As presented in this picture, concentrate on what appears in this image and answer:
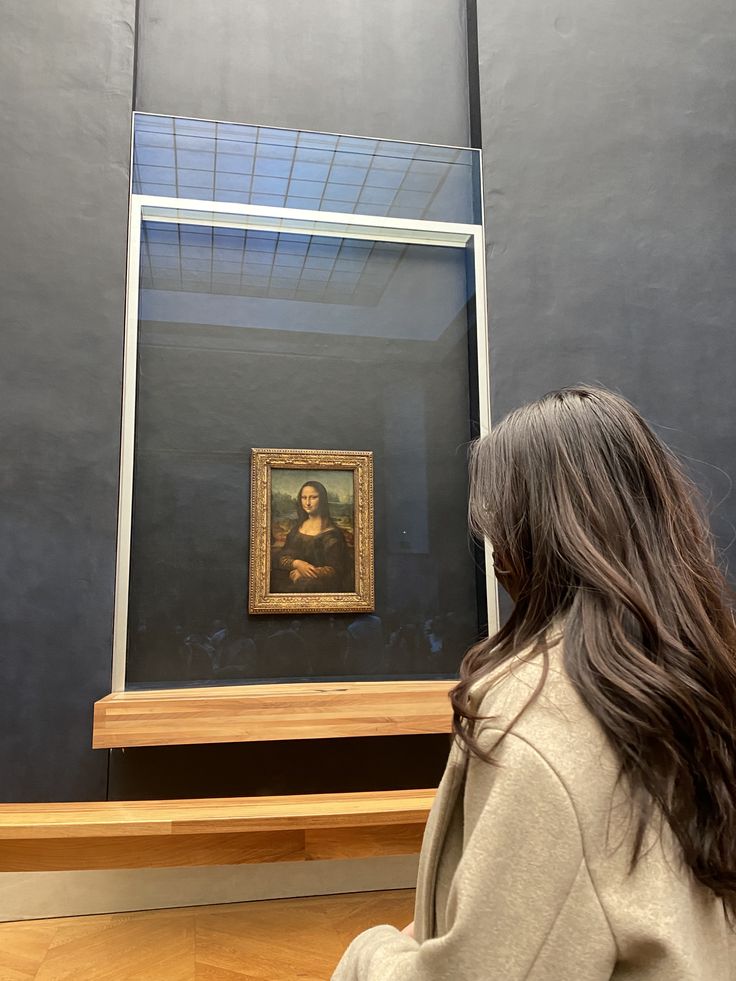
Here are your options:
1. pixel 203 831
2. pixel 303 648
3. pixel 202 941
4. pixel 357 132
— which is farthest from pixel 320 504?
pixel 357 132

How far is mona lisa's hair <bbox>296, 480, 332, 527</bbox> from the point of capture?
14.4 ft

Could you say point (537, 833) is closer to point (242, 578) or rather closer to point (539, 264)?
point (242, 578)

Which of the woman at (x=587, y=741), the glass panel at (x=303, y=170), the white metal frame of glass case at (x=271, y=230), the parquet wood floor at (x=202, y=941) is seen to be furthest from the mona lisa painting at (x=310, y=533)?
the woman at (x=587, y=741)

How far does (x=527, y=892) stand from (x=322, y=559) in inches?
140

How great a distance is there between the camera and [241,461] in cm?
436

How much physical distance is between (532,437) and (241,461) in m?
3.40

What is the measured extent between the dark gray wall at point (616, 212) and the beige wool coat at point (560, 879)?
3979mm

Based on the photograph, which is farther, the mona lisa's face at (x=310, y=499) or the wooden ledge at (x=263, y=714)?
the mona lisa's face at (x=310, y=499)

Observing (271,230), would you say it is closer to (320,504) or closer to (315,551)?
(320,504)

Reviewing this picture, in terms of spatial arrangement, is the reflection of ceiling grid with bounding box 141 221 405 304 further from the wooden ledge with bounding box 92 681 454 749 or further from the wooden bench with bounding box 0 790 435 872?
the wooden bench with bounding box 0 790 435 872

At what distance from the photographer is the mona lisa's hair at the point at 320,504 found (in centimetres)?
439

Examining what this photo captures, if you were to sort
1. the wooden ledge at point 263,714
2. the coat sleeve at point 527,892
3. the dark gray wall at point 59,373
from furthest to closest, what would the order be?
the dark gray wall at point 59,373 < the wooden ledge at point 263,714 < the coat sleeve at point 527,892

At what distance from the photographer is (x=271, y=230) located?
460 cm

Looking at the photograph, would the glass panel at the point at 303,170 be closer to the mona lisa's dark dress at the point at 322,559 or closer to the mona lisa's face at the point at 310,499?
the mona lisa's face at the point at 310,499
